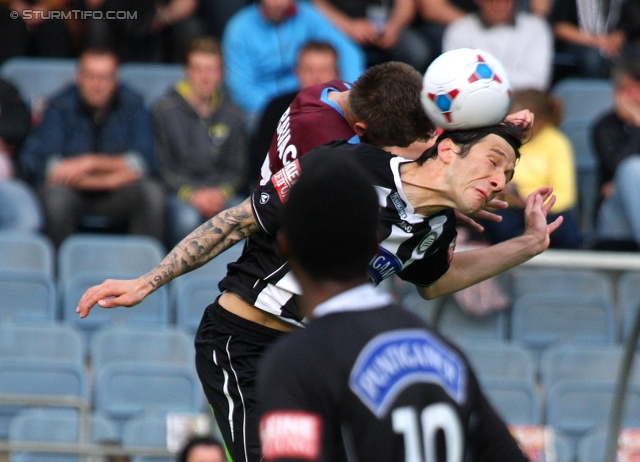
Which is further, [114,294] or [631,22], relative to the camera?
[631,22]

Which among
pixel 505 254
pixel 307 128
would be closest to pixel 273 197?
pixel 307 128

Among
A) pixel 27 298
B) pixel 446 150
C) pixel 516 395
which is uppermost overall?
pixel 27 298

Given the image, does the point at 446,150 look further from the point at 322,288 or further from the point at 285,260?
the point at 322,288

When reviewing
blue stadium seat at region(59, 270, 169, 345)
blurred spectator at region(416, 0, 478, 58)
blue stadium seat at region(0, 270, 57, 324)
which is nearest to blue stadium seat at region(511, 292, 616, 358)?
blue stadium seat at region(59, 270, 169, 345)

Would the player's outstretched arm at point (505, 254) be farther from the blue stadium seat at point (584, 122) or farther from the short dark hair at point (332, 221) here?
the blue stadium seat at point (584, 122)

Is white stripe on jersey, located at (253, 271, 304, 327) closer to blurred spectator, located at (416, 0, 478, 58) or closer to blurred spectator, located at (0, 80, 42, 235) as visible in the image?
blurred spectator, located at (0, 80, 42, 235)

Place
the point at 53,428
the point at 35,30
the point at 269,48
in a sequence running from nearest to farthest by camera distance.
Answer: the point at 53,428 < the point at 269,48 < the point at 35,30

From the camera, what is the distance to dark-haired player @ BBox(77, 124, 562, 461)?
152 inches

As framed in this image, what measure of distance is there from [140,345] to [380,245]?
411cm

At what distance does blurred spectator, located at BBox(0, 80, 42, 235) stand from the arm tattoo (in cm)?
449

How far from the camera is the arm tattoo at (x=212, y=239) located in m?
3.97

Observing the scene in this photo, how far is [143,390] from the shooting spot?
7586mm

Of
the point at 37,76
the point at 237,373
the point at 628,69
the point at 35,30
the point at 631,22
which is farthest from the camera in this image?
the point at 631,22

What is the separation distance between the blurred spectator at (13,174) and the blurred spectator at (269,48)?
1749mm
